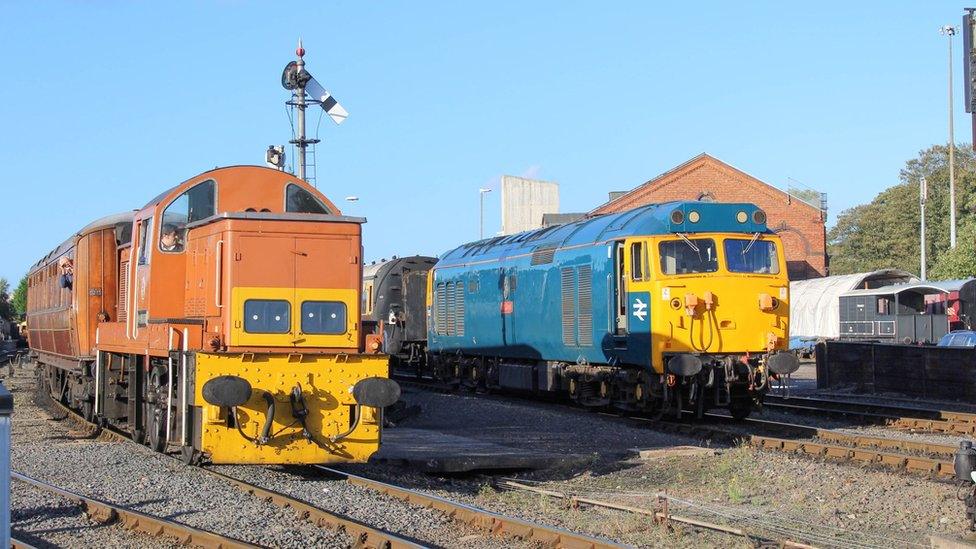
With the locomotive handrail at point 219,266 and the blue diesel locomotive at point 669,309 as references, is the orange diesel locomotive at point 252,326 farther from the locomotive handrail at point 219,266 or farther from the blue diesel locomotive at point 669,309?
the blue diesel locomotive at point 669,309

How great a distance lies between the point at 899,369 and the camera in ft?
80.4

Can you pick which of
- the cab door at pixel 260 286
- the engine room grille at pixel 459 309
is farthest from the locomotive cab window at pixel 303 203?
the engine room grille at pixel 459 309

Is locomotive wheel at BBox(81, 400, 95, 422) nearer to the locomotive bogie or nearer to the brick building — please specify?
the locomotive bogie

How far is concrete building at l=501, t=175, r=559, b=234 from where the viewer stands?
58.9 m

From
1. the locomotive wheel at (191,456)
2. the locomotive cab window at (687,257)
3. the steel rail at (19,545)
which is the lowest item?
the steel rail at (19,545)

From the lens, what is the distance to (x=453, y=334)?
87.1 ft

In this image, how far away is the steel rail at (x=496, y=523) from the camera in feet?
27.1

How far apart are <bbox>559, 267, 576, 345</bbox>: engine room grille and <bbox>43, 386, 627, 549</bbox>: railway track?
323 inches

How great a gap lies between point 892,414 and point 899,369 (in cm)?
564

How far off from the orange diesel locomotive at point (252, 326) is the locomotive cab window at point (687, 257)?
609cm

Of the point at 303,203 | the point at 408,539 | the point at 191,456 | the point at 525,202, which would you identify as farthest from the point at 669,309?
the point at 525,202

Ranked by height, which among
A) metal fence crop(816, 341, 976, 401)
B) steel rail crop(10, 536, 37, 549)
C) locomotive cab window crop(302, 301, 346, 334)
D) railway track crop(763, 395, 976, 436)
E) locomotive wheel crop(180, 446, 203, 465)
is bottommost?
steel rail crop(10, 536, 37, 549)

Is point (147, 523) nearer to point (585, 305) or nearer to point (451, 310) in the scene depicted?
point (585, 305)

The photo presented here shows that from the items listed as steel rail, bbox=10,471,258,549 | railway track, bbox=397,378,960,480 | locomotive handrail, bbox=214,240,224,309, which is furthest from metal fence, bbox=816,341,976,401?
steel rail, bbox=10,471,258,549
